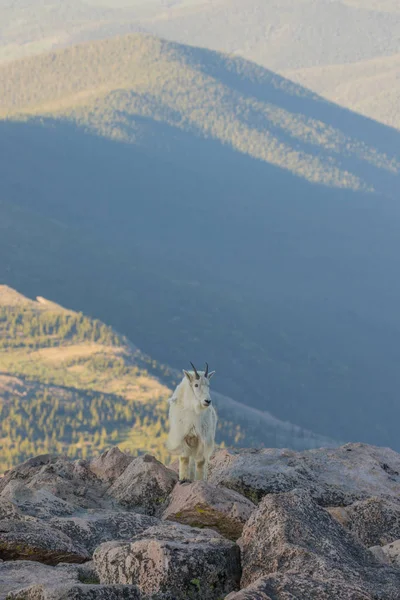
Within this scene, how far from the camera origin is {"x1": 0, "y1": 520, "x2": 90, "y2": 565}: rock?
19406 mm

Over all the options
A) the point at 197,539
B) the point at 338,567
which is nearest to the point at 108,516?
the point at 197,539

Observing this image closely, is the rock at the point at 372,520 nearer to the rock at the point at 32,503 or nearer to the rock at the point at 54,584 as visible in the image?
the rock at the point at 32,503

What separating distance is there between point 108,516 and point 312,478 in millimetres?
6560

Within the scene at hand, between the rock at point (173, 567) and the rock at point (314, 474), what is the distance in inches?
301

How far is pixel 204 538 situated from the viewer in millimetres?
18562

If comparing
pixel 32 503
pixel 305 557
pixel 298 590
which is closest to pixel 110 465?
pixel 32 503

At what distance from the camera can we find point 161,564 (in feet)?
55.3

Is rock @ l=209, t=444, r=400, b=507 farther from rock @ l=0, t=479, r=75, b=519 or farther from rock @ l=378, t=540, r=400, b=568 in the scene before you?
rock @ l=378, t=540, r=400, b=568

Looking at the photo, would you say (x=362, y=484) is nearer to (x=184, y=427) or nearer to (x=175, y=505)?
(x=184, y=427)

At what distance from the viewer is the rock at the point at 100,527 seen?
20.7 meters

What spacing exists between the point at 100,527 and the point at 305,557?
522cm

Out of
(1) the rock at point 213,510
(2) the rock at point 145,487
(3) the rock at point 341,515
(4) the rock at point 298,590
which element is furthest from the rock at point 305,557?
(2) the rock at point 145,487

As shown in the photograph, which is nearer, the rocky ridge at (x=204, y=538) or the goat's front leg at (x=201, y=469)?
the rocky ridge at (x=204, y=538)

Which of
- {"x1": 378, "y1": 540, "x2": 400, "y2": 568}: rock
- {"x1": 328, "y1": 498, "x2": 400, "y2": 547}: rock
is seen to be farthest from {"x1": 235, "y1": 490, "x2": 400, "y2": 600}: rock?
{"x1": 328, "y1": 498, "x2": 400, "y2": 547}: rock
